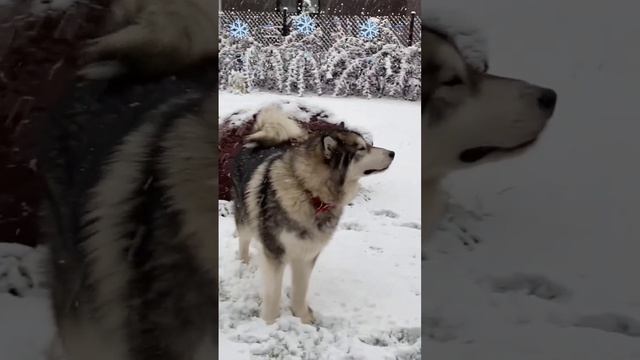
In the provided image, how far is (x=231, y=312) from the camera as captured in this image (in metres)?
1.98

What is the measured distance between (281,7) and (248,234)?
74cm

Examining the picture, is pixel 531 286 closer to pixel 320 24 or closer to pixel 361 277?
pixel 361 277

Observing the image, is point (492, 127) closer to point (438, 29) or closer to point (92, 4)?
point (438, 29)

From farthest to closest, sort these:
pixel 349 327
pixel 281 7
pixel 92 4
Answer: pixel 281 7
pixel 349 327
pixel 92 4

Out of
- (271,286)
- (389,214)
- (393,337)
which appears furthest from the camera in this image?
(271,286)

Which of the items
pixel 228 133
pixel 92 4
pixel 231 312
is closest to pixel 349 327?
pixel 231 312

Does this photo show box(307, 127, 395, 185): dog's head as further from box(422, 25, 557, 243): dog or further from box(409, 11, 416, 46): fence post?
box(422, 25, 557, 243): dog

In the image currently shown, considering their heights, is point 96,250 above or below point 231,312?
above

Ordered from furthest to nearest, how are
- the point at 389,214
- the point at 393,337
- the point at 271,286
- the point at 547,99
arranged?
the point at 271,286 → the point at 389,214 → the point at 393,337 → the point at 547,99

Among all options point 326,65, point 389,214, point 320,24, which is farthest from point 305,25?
point 389,214

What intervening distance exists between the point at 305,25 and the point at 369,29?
8.2 inches

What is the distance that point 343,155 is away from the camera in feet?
6.77

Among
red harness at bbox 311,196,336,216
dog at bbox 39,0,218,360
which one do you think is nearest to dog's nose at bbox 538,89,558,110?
dog at bbox 39,0,218,360

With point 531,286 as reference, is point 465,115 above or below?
above
